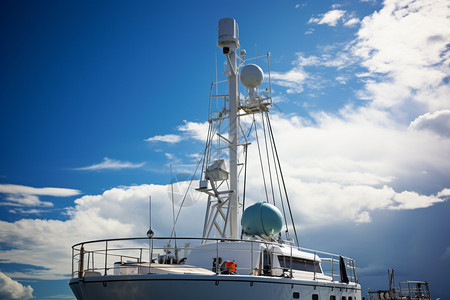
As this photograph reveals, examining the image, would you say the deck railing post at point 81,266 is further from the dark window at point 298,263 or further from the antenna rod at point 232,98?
the antenna rod at point 232,98

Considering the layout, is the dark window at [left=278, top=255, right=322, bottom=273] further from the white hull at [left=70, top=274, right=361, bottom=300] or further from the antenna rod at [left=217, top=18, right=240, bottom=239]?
the antenna rod at [left=217, top=18, right=240, bottom=239]

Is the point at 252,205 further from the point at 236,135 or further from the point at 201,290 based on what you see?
the point at 201,290

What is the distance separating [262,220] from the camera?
24109 mm

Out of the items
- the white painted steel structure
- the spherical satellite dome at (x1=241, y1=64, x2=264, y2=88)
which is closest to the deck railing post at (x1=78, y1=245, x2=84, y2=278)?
the white painted steel structure

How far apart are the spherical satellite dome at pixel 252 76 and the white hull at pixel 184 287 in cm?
1721

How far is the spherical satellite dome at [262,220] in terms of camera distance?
2411 cm

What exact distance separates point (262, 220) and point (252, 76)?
12115 millimetres

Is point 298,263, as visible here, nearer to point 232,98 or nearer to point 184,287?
point 184,287

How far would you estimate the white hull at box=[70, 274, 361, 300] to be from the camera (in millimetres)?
15992

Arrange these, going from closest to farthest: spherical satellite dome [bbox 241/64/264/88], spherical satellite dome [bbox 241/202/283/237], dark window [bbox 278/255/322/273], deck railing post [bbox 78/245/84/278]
A: 1. deck railing post [bbox 78/245/84/278]
2. dark window [bbox 278/255/322/273]
3. spherical satellite dome [bbox 241/202/283/237]
4. spherical satellite dome [bbox 241/64/264/88]

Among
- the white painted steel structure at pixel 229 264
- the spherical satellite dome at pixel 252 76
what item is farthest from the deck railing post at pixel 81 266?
the spherical satellite dome at pixel 252 76

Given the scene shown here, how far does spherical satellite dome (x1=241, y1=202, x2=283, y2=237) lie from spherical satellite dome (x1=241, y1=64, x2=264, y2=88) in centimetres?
1074

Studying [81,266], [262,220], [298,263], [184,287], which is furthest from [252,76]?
[184,287]

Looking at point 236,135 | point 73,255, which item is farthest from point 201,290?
point 236,135
